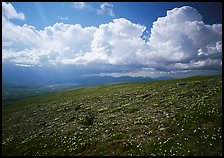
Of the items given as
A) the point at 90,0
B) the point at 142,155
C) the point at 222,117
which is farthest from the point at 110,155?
the point at 90,0

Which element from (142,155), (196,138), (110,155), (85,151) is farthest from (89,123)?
(196,138)

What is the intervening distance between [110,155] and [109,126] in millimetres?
8306

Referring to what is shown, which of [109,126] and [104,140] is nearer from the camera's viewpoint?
[104,140]

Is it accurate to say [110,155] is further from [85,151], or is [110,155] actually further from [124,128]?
[124,128]

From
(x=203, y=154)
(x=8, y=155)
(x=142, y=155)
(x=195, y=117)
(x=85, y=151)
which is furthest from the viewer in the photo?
(x=8, y=155)

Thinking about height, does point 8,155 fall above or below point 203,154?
below

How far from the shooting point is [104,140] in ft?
86.1

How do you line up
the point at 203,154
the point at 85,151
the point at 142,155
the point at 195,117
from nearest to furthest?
the point at 203,154, the point at 142,155, the point at 85,151, the point at 195,117

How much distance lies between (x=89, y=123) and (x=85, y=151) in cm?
963

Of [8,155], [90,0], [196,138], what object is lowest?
[8,155]

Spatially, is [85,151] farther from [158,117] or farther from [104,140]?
[158,117]

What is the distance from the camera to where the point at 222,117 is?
26.1 metres

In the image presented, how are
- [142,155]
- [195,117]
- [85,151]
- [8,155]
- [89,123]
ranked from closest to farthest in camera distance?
[142,155] → [85,151] → [195,117] → [8,155] → [89,123]

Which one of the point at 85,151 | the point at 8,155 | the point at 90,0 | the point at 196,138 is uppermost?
the point at 90,0
